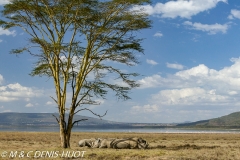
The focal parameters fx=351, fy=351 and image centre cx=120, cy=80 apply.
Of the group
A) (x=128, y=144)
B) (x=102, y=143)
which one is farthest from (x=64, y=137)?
(x=128, y=144)

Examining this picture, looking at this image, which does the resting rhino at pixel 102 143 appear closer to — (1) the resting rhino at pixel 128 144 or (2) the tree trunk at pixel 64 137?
(1) the resting rhino at pixel 128 144

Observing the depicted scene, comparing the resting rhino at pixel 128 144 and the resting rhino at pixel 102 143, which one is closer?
the resting rhino at pixel 128 144

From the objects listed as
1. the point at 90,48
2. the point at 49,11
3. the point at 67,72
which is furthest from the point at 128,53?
the point at 49,11

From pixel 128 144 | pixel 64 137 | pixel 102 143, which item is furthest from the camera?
pixel 102 143

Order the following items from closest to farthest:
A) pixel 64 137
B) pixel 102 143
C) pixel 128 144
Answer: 1. pixel 128 144
2. pixel 64 137
3. pixel 102 143

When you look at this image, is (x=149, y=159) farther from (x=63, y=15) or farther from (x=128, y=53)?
(x=63, y=15)

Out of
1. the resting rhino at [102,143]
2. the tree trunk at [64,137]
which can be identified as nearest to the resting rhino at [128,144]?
the resting rhino at [102,143]

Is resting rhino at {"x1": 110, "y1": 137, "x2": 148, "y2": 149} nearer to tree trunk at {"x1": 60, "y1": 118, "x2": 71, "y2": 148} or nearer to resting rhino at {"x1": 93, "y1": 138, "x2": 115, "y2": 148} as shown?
resting rhino at {"x1": 93, "y1": 138, "x2": 115, "y2": 148}

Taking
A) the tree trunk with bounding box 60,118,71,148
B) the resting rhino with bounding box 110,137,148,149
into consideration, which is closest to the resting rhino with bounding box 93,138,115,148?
the resting rhino with bounding box 110,137,148,149

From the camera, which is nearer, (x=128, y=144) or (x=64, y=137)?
(x=128, y=144)

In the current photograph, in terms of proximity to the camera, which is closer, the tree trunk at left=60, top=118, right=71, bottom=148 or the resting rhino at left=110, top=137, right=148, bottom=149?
the resting rhino at left=110, top=137, right=148, bottom=149

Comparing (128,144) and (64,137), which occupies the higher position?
(64,137)

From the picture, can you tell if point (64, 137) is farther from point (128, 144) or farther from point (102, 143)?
point (128, 144)

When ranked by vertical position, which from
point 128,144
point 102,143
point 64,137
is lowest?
point 128,144
